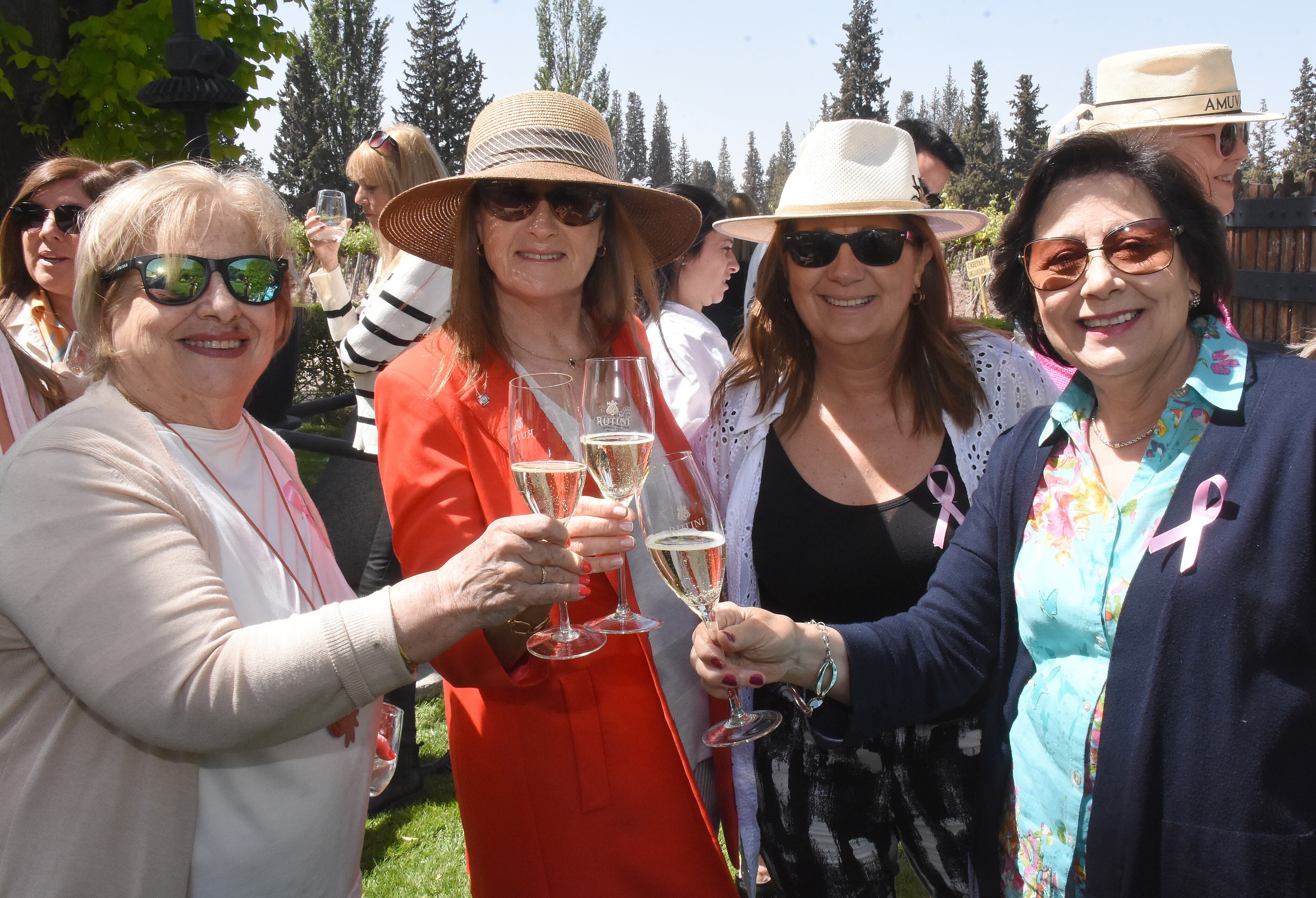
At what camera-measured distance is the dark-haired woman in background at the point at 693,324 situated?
339 cm

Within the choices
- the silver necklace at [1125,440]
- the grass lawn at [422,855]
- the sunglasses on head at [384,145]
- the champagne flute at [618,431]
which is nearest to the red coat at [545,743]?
the champagne flute at [618,431]

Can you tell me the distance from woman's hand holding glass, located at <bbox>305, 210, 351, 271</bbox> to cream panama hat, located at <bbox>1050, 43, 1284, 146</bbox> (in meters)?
4.14

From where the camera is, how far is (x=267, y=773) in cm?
182

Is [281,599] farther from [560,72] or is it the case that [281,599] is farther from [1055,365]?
[560,72]

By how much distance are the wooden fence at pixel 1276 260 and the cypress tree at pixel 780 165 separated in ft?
350

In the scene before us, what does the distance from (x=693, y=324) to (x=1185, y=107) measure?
209 cm

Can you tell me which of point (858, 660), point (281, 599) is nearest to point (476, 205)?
point (281, 599)

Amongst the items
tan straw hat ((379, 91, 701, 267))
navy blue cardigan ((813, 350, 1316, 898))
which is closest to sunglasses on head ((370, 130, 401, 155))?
tan straw hat ((379, 91, 701, 267))

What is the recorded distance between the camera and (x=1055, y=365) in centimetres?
280

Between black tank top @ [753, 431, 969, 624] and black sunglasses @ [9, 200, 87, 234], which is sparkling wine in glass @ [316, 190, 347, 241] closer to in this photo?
black sunglasses @ [9, 200, 87, 234]

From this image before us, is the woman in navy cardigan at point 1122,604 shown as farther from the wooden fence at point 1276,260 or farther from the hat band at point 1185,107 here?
the wooden fence at point 1276,260

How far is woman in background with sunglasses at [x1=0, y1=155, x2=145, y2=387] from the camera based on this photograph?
393 cm

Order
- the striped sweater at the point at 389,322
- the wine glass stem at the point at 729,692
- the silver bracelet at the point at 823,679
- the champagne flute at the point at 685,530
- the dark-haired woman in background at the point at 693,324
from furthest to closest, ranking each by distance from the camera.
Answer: the striped sweater at the point at 389,322 → the dark-haired woman in background at the point at 693,324 → the silver bracelet at the point at 823,679 → the wine glass stem at the point at 729,692 → the champagne flute at the point at 685,530

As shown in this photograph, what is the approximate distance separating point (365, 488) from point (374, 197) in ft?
5.40
